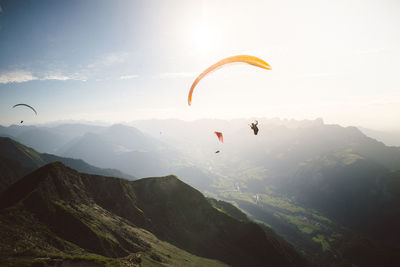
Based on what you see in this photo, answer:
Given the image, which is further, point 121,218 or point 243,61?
point 121,218

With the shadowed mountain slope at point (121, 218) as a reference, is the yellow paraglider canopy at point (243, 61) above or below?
above

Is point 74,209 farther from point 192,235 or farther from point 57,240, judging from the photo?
point 192,235

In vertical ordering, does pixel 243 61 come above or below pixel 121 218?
above

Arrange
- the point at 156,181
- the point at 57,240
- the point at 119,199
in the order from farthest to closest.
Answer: the point at 156,181 → the point at 119,199 → the point at 57,240

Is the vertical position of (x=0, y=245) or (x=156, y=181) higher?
(x=0, y=245)

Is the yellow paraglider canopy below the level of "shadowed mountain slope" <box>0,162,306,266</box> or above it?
above

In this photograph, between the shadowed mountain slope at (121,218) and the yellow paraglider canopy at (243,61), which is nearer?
the yellow paraglider canopy at (243,61)

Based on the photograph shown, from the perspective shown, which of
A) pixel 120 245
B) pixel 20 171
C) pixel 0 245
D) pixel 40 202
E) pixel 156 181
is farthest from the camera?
pixel 20 171

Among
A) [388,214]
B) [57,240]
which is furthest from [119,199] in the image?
[388,214]

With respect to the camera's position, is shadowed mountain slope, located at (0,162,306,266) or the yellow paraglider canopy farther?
shadowed mountain slope, located at (0,162,306,266)

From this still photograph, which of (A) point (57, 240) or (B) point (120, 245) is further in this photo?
(B) point (120, 245)

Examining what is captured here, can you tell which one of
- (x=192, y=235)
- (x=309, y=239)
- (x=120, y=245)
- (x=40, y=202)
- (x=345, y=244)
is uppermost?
(x=40, y=202)

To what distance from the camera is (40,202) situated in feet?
128

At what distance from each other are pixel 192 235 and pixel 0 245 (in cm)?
6142
